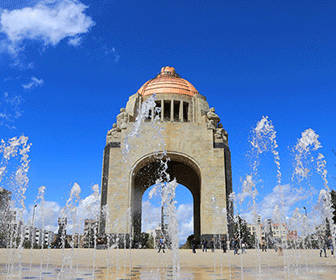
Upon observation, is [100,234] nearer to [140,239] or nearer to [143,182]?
[140,239]

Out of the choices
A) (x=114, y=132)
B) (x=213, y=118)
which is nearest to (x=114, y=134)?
(x=114, y=132)

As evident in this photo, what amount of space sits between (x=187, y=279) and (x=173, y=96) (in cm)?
1805

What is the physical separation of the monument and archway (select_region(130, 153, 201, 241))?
0.07 m

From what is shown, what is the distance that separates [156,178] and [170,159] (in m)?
4.05

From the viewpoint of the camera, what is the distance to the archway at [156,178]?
1903 centimetres

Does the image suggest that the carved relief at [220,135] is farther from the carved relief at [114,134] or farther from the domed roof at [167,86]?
the carved relief at [114,134]

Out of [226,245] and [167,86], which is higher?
[167,86]

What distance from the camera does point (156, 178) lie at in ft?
76.9

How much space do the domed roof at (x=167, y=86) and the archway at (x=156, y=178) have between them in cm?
523

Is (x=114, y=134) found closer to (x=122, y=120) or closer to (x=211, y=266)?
(x=122, y=120)

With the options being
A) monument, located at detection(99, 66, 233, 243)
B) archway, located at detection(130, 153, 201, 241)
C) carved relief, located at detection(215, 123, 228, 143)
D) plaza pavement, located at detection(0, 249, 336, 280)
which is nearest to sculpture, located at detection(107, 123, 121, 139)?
monument, located at detection(99, 66, 233, 243)

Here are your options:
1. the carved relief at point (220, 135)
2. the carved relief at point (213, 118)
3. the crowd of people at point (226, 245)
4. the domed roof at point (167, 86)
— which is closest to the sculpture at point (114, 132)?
the domed roof at point (167, 86)

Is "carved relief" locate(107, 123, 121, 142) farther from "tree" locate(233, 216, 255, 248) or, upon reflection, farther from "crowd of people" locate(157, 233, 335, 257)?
"tree" locate(233, 216, 255, 248)

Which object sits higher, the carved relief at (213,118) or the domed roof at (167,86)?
the domed roof at (167,86)
